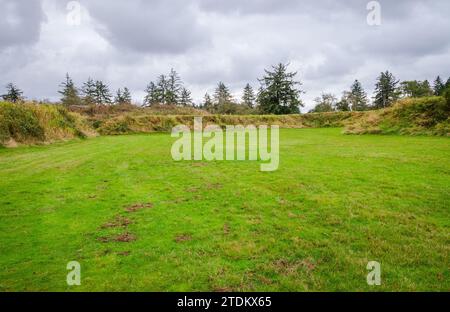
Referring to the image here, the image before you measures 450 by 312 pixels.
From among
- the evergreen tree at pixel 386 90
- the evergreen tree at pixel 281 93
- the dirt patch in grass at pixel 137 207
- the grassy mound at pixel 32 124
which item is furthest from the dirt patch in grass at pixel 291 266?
the evergreen tree at pixel 386 90

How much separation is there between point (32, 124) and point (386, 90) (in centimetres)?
9502

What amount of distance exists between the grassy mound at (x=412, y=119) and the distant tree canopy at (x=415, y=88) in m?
73.6

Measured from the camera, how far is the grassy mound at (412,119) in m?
27.9

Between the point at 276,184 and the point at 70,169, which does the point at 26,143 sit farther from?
the point at 276,184

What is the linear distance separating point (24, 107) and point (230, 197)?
76.6ft

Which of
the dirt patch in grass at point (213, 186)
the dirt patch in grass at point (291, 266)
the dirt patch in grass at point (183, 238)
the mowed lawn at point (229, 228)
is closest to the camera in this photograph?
the mowed lawn at point (229, 228)

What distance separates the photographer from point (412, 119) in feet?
102

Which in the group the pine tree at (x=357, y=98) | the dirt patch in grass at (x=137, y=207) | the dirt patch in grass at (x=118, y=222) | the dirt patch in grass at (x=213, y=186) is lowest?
the dirt patch in grass at (x=118, y=222)

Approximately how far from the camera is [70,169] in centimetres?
1545

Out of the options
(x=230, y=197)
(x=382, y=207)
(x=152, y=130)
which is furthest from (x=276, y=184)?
(x=152, y=130)

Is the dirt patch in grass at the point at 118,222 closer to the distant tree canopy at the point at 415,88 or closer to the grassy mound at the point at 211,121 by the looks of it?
the grassy mound at the point at 211,121

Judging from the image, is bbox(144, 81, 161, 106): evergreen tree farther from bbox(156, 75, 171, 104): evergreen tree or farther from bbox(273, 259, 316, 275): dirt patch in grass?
bbox(273, 259, 316, 275): dirt patch in grass

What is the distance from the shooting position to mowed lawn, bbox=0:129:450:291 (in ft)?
19.1

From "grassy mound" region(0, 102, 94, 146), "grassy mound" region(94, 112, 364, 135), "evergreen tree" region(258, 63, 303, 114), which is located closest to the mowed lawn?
"grassy mound" region(0, 102, 94, 146)
